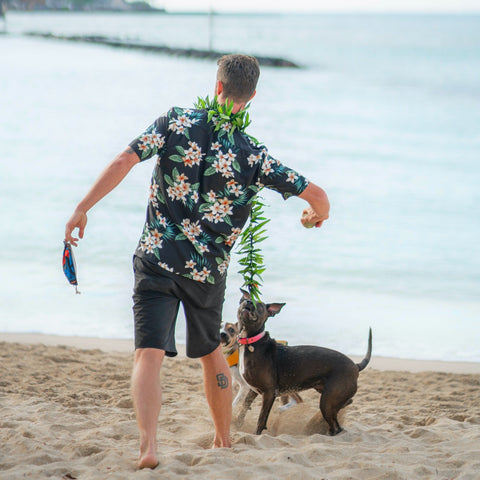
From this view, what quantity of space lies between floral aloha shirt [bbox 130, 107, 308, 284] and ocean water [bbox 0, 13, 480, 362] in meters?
3.71

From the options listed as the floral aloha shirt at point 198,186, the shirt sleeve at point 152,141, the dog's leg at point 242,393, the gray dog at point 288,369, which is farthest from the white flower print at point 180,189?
the dog's leg at point 242,393

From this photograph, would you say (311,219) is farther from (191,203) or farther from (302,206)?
(302,206)

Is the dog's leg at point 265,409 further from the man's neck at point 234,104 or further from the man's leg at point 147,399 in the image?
the man's neck at point 234,104

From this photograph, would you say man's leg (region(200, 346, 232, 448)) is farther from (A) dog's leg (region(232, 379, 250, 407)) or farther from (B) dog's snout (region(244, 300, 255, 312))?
(A) dog's leg (region(232, 379, 250, 407))

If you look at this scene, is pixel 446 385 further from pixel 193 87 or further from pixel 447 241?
pixel 193 87

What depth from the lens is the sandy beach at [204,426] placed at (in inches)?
144

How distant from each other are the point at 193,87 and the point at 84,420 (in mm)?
41675

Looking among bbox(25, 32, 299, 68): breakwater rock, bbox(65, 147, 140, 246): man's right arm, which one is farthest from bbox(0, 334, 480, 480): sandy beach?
bbox(25, 32, 299, 68): breakwater rock

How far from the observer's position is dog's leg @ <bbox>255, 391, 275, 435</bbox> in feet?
14.4

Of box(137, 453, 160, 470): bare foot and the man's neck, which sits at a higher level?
the man's neck

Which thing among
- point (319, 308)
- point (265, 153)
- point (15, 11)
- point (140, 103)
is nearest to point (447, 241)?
point (319, 308)

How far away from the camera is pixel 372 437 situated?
14.3 ft

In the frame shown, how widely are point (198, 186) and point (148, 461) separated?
4.18 feet

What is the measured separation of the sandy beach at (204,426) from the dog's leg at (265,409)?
11 centimetres
